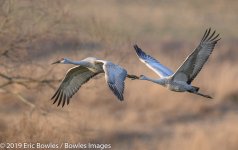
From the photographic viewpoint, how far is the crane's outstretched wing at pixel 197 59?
471 inches

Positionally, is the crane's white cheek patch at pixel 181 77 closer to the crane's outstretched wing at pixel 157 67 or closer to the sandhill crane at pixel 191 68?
the sandhill crane at pixel 191 68

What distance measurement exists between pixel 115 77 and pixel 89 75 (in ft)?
4.11

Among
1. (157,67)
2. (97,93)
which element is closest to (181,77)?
(157,67)

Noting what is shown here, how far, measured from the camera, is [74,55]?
49.1 feet

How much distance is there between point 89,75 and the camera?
13.2 metres

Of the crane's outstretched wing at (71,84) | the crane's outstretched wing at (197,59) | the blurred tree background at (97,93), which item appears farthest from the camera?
the blurred tree background at (97,93)

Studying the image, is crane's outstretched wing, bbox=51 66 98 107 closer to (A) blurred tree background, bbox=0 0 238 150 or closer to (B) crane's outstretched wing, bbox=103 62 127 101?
(A) blurred tree background, bbox=0 0 238 150

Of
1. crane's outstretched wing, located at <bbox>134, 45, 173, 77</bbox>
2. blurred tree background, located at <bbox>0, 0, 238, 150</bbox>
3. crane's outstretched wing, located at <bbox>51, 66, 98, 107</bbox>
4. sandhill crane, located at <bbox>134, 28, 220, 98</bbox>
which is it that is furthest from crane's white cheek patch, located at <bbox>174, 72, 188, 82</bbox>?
blurred tree background, located at <bbox>0, 0, 238, 150</bbox>

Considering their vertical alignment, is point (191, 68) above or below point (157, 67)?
above

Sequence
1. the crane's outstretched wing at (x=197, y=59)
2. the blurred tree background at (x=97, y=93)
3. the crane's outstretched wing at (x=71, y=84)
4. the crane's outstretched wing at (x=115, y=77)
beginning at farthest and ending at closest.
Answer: the blurred tree background at (x=97, y=93) → the crane's outstretched wing at (x=71, y=84) → the crane's outstretched wing at (x=197, y=59) → the crane's outstretched wing at (x=115, y=77)

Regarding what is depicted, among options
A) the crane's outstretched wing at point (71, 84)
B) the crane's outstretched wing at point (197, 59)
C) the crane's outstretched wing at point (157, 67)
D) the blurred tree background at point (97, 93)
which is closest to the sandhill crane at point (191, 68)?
the crane's outstretched wing at point (197, 59)

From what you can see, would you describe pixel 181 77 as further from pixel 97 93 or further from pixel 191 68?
pixel 97 93

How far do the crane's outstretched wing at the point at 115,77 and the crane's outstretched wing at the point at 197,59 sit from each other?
23.3 inches

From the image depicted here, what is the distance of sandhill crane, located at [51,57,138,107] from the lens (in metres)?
11.9
